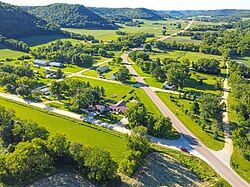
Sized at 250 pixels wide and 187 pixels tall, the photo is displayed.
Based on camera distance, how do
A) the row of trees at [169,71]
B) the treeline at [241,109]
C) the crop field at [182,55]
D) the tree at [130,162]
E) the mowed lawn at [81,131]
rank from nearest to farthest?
the tree at [130,162] < the mowed lawn at [81,131] < the treeline at [241,109] < the row of trees at [169,71] < the crop field at [182,55]

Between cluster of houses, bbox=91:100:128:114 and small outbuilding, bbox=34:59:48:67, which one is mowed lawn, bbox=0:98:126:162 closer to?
cluster of houses, bbox=91:100:128:114

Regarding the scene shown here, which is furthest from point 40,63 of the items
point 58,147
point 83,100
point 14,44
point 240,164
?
point 240,164

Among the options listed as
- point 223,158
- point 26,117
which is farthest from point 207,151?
point 26,117

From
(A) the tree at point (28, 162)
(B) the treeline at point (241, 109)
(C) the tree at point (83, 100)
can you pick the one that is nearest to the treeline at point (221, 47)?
(B) the treeline at point (241, 109)

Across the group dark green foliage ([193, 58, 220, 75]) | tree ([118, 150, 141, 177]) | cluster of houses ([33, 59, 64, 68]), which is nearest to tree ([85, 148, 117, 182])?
tree ([118, 150, 141, 177])

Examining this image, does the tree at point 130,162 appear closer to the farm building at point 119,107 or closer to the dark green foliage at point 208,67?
the farm building at point 119,107

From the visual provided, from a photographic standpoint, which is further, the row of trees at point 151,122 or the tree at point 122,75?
the tree at point 122,75

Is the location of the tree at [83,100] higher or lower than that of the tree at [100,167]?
higher
